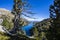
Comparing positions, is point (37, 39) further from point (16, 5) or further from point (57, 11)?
point (57, 11)

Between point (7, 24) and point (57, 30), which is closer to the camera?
point (57, 30)

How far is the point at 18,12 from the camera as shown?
139ft

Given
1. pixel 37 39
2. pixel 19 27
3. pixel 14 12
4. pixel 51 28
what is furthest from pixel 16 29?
pixel 51 28

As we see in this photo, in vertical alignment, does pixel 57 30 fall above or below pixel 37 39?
below

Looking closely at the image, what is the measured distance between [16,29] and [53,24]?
61.5 feet

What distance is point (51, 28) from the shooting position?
2597cm

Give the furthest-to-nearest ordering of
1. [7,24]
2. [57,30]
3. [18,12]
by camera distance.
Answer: [7,24] < [18,12] < [57,30]

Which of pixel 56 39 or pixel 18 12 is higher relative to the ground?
pixel 18 12

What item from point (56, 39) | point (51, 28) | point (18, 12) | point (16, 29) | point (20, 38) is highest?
point (18, 12)

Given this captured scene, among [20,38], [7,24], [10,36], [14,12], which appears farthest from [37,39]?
[7,24]

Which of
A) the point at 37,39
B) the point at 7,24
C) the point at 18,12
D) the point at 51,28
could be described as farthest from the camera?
the point at 7,24

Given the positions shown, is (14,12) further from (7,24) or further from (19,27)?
(7,24)

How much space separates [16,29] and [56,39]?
19.9 m

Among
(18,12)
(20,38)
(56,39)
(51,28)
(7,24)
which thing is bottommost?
(56,39)
